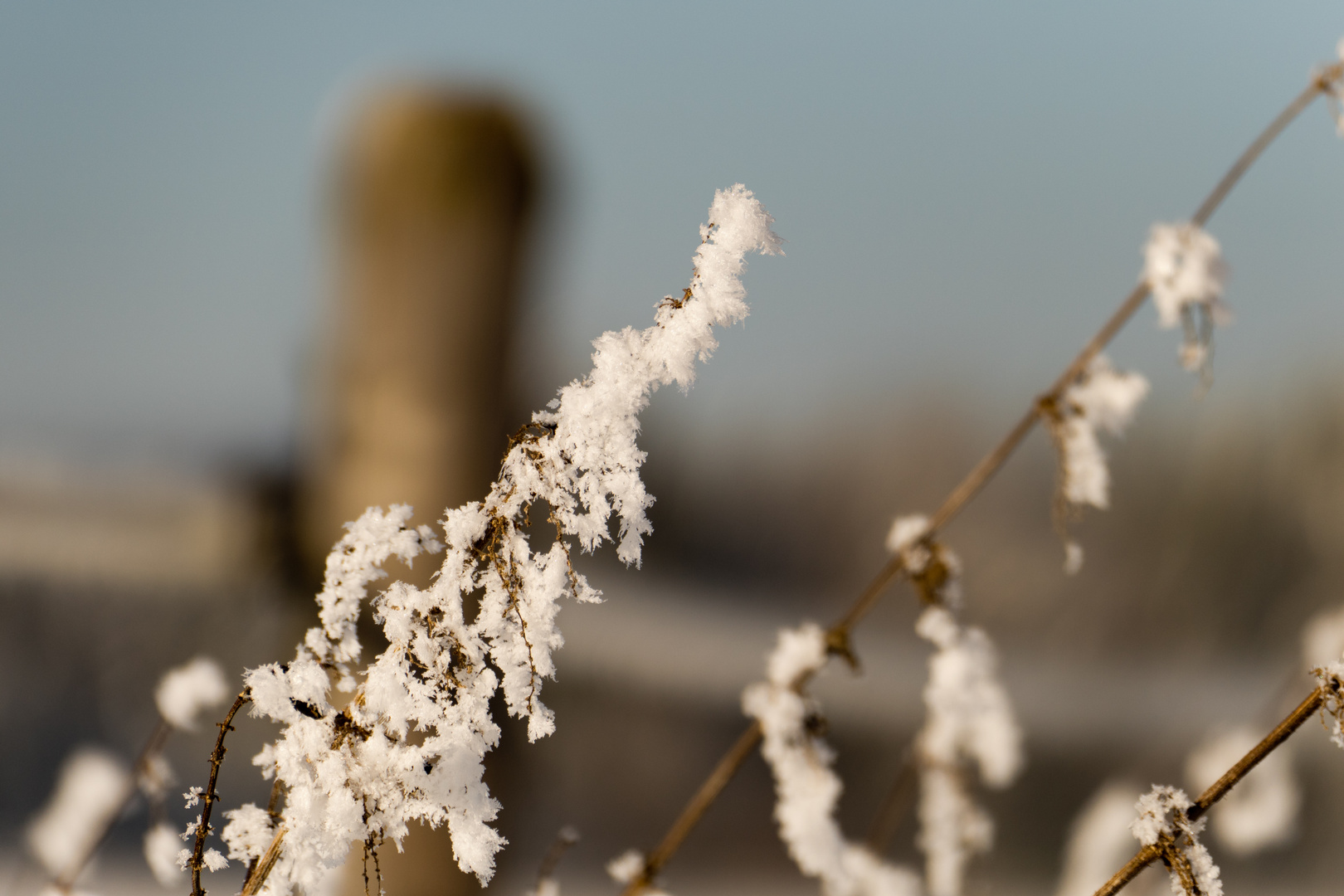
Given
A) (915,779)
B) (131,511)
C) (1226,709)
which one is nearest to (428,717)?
(915,779)

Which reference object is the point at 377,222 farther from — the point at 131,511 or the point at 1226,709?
the point at 1226,709

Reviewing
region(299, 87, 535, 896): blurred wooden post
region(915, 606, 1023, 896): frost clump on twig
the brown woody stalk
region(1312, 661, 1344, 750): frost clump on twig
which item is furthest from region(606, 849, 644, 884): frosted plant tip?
region(299, 87, 535, 896): blurred wooden post

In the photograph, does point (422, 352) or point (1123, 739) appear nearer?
point (422, 352)

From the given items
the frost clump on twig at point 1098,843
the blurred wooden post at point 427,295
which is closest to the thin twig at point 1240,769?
the frost clump on twig at point 1098,843

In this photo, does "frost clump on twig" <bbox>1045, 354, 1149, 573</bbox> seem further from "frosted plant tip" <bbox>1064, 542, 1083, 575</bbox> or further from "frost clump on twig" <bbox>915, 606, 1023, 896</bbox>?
"frost clump on twig" <bbox>915, 606, 1023, 896</bbox>

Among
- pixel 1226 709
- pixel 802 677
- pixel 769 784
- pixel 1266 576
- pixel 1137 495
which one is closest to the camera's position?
pixel 802 677

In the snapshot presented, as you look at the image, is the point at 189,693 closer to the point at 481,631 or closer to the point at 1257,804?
the point at 481,631

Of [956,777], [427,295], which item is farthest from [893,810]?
[427,295]
